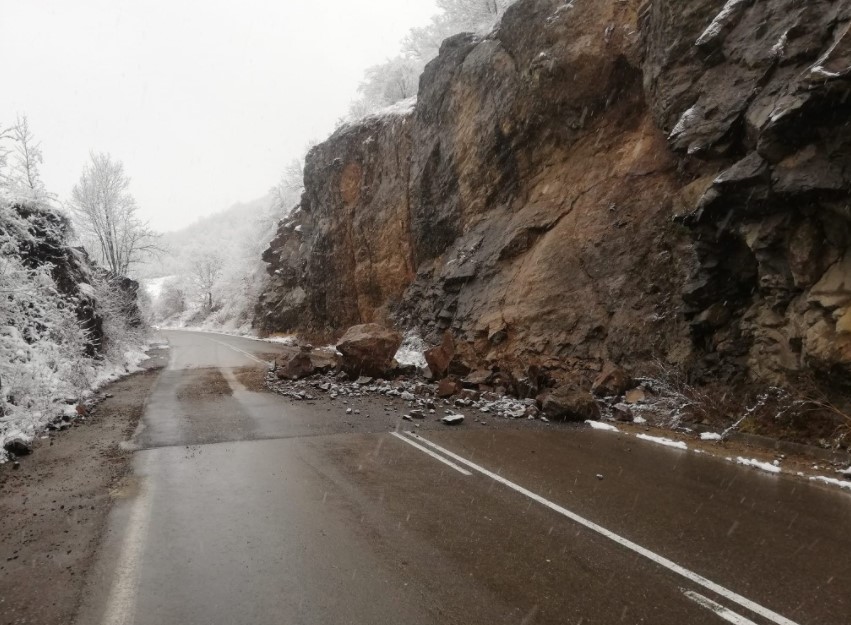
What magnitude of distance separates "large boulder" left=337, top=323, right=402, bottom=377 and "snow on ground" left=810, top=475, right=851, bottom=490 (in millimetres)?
10288

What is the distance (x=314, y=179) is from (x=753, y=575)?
32646 mm

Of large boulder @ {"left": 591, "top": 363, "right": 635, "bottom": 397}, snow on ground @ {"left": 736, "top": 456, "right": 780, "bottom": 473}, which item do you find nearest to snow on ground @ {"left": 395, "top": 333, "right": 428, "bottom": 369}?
large boulder @ {"left": 591, "top": 363, "right": 635, "bottom": 397}

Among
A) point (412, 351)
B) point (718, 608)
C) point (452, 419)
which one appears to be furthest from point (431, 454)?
point (412, 351)

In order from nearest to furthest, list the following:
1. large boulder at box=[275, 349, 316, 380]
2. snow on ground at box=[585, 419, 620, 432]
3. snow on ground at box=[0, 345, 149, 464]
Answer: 1. snow on ground at box=[0, 345, 149, 464]
2. snow on ground at box=[585, 419, 620, 432]
3. large boulder at box=[275, 349, 316, 380]

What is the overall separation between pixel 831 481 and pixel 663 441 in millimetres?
2279

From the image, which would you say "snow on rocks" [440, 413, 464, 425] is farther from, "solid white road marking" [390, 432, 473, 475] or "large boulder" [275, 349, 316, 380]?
"large boulder" [275, 349, 316, 380]

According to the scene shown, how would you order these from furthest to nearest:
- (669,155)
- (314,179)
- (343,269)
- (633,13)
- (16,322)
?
(314,179), (343,269), (633,13), (669,155), (16,322)

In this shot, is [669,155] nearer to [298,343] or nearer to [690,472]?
[690,472]

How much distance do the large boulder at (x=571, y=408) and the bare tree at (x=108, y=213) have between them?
27671mm

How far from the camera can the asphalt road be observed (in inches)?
136

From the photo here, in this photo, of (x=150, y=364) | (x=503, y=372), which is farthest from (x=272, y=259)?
(x=503, y=372)

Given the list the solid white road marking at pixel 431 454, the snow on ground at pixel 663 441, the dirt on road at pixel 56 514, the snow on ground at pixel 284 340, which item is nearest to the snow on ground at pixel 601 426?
the snow on ground at pixel 663 441

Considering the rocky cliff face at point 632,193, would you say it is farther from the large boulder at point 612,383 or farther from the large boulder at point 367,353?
the large boulder at point 367,353

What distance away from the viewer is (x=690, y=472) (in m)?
6.52
